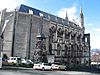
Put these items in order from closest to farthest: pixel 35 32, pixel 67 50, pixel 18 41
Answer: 1. pixel 18 41
2. pixel 35 32
3. pixel 67 50

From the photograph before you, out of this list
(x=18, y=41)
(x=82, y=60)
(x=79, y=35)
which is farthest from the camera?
(x=79, y=35)

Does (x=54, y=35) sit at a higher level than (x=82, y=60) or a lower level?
higher

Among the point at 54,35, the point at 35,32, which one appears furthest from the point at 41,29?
the point at 54,35

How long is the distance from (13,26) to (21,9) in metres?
8.63

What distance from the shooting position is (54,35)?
236 ft

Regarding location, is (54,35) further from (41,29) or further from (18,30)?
(18,30)

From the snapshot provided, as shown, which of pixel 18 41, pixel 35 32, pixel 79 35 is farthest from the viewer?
pixel 79 35

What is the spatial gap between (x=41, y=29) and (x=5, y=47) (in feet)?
47.9

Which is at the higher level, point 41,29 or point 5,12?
point 5,12

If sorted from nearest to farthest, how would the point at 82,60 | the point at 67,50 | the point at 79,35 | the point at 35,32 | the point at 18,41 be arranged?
the point at 18,41 → the point at 35,32 → the point at 67,50 → the point at 82,60 → the point at 79,35

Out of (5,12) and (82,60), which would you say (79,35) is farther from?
(5,12)

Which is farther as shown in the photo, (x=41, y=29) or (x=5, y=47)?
(x=41, y=29)

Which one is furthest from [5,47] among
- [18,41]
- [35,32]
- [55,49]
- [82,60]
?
[82,60]

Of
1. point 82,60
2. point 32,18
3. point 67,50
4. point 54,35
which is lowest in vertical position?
point 82,60
